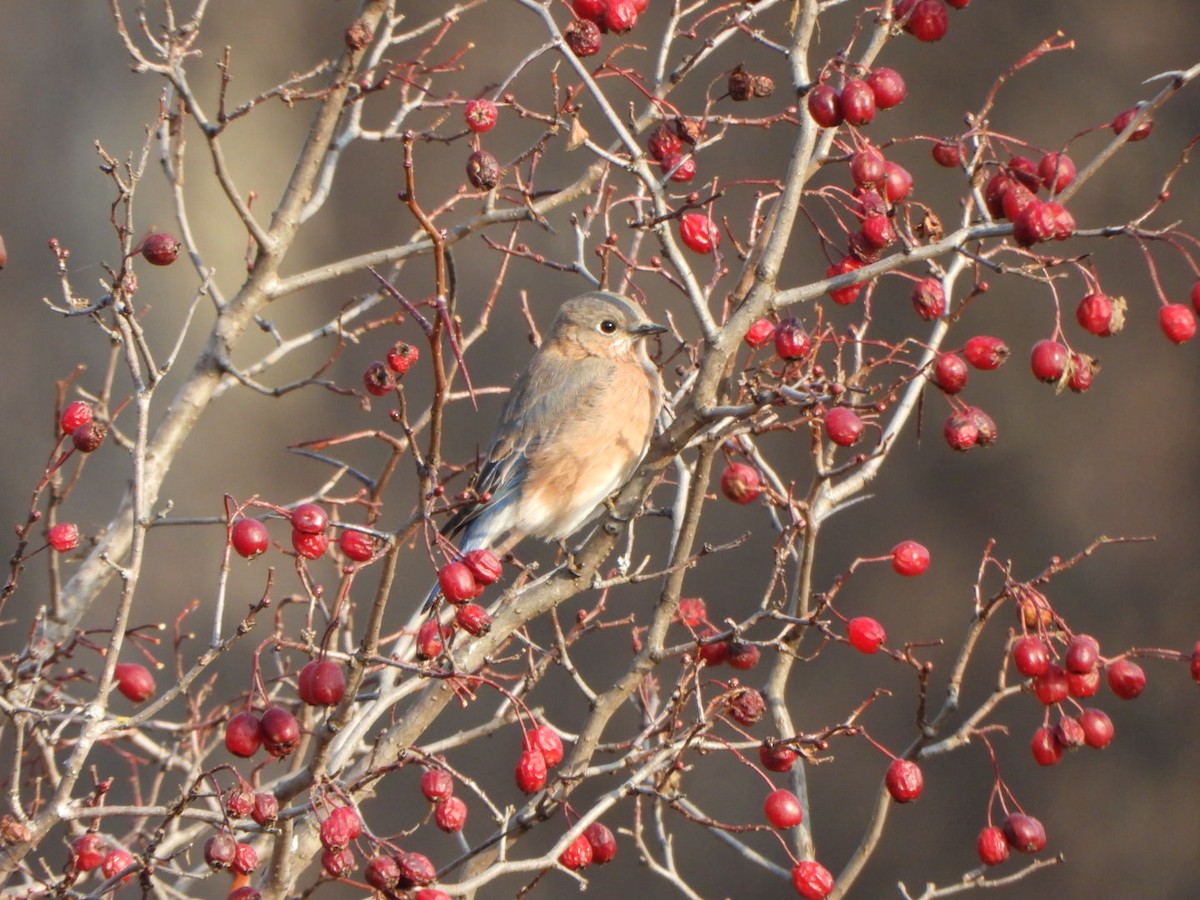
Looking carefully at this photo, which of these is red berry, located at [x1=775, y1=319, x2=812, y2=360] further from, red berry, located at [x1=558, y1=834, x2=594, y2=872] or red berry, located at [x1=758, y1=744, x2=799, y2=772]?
red berry, located at [x1=558, y1=834, x2=594, y2=872]

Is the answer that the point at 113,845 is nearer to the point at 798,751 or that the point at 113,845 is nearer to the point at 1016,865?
the point at 798,751

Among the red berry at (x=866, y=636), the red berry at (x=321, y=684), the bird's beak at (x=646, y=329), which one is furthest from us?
the bird's beak at (x=646, y=329)

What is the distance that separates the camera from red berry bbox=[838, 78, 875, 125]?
2.59 metres

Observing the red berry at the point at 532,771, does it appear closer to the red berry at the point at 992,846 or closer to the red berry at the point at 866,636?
the red berry at the point at 866,636

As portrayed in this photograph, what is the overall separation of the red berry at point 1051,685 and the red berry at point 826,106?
4.14 ft

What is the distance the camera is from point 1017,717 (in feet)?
21.7

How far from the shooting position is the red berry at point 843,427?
2.81 meters

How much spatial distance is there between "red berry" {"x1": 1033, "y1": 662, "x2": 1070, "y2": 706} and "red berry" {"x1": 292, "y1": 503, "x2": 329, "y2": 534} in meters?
1.57

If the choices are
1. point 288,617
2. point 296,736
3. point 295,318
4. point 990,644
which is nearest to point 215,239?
point 295,318

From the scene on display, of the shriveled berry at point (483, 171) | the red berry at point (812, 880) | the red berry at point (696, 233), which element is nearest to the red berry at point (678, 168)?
the red berry at point (696, 233)

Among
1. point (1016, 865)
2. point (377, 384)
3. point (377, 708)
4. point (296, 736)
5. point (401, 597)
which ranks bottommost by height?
point (1016, 865)

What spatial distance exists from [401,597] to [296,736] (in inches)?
201

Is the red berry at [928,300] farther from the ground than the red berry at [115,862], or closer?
farther from the ground

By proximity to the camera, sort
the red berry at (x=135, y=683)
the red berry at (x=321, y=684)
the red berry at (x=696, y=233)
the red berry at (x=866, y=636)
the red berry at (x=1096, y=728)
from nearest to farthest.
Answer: the red berry at (x=321, y=684), the red berry at (x=1096, y=728), the red berry at (x=866, y=636), the red berry at (x=135, y=683), the red berry at (x=696, y=233)
